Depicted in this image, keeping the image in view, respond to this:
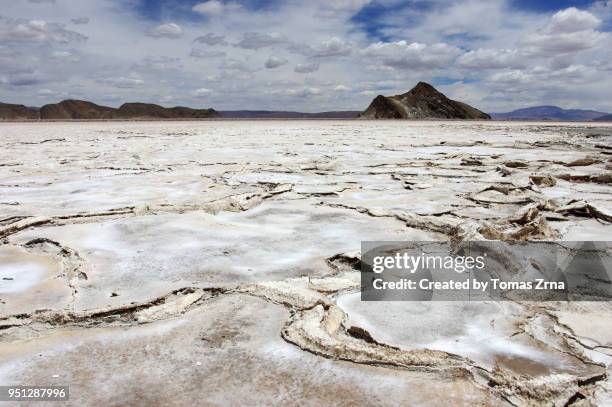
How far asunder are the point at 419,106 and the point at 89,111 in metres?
81.1

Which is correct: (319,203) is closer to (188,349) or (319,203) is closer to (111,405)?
(188,349)

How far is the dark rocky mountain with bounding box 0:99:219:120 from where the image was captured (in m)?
109

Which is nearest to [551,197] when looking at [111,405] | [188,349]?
[188,349]

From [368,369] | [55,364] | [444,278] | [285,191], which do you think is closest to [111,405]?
[55,364]

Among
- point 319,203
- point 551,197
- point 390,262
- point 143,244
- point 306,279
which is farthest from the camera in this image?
point 551,197

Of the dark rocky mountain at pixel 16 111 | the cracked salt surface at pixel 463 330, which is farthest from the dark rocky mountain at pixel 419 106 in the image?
the dark rocky mountain at pixel 16 111

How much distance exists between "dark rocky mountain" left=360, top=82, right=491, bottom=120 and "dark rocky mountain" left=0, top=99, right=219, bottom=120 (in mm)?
51575

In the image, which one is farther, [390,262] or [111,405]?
[390,262]

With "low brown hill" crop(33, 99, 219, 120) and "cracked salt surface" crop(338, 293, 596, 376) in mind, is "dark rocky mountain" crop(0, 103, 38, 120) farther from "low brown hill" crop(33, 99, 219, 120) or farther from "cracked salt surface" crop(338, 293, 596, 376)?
"cracked salt surface" crop(338, 293, 596, 376)

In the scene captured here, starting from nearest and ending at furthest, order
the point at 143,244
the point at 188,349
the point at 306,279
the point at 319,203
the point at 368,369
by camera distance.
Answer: the point at 368,369 < the point at 188,349 < the point at 306,279 < the point at 143,244 < the point at 319,203

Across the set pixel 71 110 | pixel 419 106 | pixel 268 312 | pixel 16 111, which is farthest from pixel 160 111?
pixel 268 312

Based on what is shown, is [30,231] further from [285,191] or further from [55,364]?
[285,191]

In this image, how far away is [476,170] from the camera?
5.87m

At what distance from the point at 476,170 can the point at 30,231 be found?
16.0 feet
